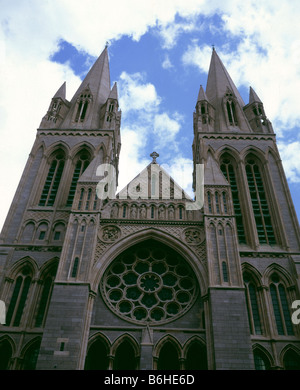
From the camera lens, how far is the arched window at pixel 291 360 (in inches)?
629

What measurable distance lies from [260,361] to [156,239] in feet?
24.5

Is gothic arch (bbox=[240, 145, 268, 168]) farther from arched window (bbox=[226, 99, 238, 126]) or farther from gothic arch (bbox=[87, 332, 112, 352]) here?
gothic arch (bbox=[87, 332, 112, 352])

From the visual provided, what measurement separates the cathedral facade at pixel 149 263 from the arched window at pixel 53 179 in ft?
0.31

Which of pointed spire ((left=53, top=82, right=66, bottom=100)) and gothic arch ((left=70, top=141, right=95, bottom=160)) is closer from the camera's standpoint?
gothic arch ((left=70, top=141, right=95, bottom=160))

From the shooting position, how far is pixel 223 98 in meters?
29.6

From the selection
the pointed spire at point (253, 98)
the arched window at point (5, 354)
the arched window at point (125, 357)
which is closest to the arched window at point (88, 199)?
the arched window at point (125, 357)

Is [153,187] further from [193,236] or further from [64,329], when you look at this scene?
[64,329]

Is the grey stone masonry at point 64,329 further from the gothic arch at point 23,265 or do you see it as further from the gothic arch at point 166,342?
the gothic arch at point 166,342

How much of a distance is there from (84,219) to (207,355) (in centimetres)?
876

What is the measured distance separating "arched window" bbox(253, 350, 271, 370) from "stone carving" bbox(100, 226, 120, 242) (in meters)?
8.51

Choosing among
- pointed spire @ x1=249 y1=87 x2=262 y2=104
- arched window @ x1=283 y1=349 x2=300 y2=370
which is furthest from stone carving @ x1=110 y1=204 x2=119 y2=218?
pointed spire @ x1=249 y1=87 x2=262 y2=104

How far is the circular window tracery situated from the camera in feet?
57.8
